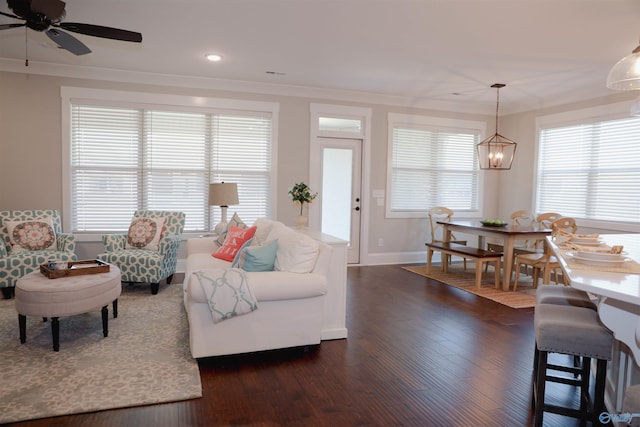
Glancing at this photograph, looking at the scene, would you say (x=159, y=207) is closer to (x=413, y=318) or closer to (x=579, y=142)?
(x=413, y=318)

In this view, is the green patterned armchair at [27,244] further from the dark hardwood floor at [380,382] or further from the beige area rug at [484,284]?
the beige area rug at [484,284]

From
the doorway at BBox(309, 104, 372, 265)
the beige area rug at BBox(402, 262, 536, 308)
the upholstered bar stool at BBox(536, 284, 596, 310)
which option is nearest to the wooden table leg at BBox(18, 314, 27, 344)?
the upholstered bar stool at BBox(536, 284, 596, 310)

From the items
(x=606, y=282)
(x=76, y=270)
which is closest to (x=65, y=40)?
(x=76, y=270)

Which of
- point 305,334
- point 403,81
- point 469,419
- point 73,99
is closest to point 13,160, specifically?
point 73,99

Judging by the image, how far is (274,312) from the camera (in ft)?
9.98

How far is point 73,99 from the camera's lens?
5.37 meters

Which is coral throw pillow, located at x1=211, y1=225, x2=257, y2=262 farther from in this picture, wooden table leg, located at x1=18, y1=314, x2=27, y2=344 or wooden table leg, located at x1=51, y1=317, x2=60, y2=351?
wooden table leg, located at x1=18, y1=314, x2=27, y2=344

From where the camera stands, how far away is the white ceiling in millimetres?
3443

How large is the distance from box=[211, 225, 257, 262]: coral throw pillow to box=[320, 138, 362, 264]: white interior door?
231cm

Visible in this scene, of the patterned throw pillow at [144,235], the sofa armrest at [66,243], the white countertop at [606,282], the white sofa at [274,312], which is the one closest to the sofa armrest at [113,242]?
the patterned throw pillow at [144,235]

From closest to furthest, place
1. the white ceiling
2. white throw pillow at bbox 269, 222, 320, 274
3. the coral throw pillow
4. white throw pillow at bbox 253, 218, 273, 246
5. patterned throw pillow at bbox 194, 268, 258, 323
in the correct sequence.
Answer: patterned throw pillow at bbox 194, 268, 258, 323 → white throw pillow at bbox 269, 222, 320, 274 → the white ceiling → white throw pillow at bbox 253, 218, 273, 246 → the coral throw pillow

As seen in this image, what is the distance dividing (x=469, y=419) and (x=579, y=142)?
5.32 metres

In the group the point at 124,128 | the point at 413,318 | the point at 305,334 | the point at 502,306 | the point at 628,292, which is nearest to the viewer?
the point at 628,292

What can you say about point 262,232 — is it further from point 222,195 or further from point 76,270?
point 76,270
